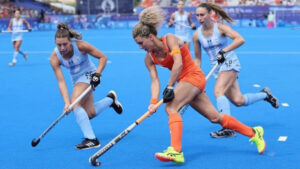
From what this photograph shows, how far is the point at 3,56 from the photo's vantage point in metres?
18.2

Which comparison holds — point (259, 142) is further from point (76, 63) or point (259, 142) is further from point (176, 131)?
point (76, 63)

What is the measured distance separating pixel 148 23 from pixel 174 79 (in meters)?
0.61

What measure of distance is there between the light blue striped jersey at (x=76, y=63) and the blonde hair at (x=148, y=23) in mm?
1348

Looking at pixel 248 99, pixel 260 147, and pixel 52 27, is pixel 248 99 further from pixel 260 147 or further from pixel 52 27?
pixel 52 27

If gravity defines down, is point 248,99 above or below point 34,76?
above

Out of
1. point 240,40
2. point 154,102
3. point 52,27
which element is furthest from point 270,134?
point 52,27

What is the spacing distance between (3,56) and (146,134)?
1299 cm

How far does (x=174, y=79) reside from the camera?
16.3ft

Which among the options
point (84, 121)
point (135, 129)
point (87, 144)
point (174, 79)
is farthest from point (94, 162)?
point (135, 129)

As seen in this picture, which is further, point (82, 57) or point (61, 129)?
point (61, 129)

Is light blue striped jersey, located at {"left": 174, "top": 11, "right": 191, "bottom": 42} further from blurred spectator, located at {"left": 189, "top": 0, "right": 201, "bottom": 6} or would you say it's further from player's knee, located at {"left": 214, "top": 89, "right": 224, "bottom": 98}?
blurred spectator, located at {"left": 189, "top": 0, "right": 201, "bottom": 6}

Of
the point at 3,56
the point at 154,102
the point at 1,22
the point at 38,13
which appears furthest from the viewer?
the point at 38,13

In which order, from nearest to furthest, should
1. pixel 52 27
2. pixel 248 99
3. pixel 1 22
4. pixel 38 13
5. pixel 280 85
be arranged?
pixel 248 99
pixel 280 85
pixel 1 22
pixel 52 27
pixel 38 13

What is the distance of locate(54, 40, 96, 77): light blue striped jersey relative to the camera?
6.03 metres
